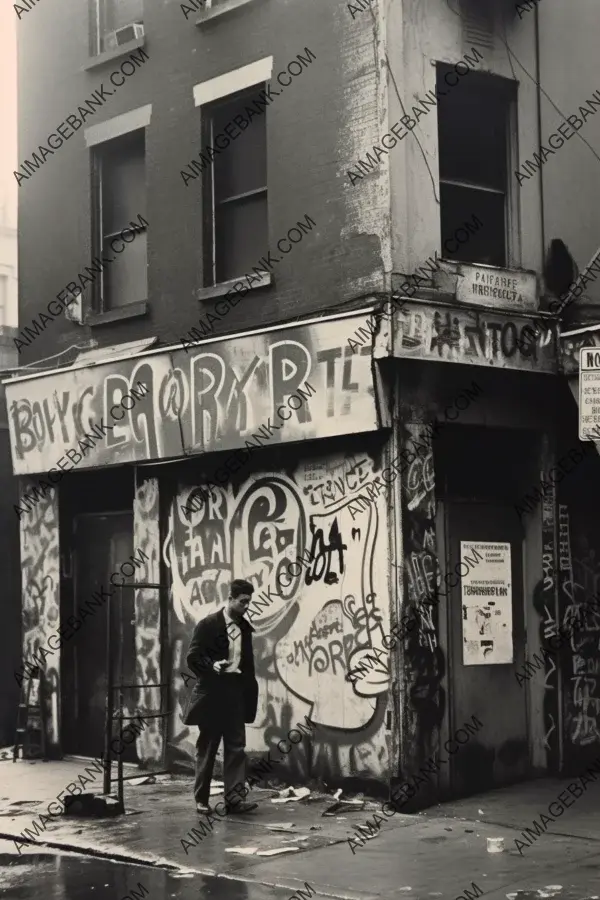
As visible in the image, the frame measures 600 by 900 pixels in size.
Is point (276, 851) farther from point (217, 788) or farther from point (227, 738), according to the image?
point (217, 788)

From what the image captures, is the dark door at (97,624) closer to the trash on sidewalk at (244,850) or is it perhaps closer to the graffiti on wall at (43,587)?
the graffiti on wall at (43,587)

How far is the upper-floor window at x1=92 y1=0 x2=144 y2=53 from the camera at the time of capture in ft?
49.7

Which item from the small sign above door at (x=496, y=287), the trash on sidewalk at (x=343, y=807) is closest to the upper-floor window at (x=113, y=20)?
the small sign above door at (x=496, y=287)

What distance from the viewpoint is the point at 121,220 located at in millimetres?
15367

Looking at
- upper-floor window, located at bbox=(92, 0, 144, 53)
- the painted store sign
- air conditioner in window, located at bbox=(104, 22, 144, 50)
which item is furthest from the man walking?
upper-floor window, located at bbox=(92, 0, 144, 53)

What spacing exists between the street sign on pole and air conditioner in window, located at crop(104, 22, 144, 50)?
684 cm

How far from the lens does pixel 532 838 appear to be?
34.2 feet

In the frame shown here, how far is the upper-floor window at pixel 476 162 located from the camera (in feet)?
42.2

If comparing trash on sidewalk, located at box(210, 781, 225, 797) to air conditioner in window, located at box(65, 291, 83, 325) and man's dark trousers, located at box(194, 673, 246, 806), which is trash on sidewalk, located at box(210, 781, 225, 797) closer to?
man's dark trousers, located at box(194, 673, 246, 806)

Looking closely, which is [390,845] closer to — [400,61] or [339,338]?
[339,338]

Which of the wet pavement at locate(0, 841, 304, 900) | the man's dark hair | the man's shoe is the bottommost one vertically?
the wet pavement at locate(0, 841, 304, 900)

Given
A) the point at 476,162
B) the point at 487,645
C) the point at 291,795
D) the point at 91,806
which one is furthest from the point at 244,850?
the point at 476,162

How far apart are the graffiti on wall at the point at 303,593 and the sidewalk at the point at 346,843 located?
64cm

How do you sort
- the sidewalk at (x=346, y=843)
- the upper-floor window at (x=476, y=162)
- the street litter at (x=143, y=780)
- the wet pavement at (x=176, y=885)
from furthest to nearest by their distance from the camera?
the street litter at (x=143, y=780), the upper-floor window at (x=476, y=162), the sidewalk at (x=346, y=843), the wet pavement at (x=176, y=885)
